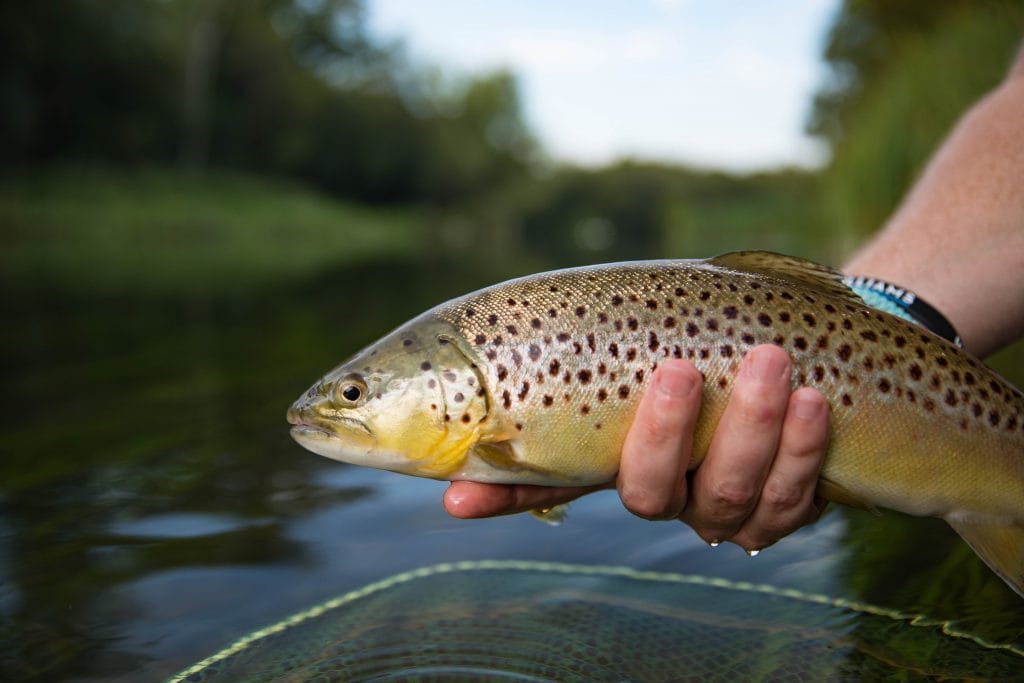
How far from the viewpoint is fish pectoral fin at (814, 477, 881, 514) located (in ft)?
7.68

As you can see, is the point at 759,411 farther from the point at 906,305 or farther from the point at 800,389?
the point at 906,305

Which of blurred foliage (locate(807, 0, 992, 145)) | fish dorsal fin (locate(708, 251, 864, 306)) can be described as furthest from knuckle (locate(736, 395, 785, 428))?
blurred foliage (locate(807, 0, 992, 145))

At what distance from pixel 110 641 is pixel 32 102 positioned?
40825mm

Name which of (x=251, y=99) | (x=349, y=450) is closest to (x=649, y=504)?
(x=349, y=450)

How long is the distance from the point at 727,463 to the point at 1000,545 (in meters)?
0.73

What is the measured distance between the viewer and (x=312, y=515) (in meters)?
4.05

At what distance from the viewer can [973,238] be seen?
3.01 metres

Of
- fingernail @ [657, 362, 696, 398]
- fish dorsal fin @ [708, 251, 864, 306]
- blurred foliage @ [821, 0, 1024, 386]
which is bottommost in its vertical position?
fingernail @ [657, 362, 696, 398]

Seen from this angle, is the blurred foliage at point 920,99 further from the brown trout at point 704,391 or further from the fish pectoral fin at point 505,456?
the fish pectoral fin at point 505,456

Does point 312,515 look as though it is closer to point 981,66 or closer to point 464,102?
point 981,66

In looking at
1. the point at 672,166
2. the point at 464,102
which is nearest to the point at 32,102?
the point at 464,102

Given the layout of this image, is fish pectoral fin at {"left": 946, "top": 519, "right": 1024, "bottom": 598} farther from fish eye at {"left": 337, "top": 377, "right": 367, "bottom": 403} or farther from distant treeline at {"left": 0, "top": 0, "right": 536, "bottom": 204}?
distant treeline at {"left": 0, "top": 0, "right": 536, "bottom": 204}

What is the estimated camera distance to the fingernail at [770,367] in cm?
213

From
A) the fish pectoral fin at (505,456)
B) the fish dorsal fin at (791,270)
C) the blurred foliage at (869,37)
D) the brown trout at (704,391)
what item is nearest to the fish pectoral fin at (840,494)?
the brown trout at (704,391)
